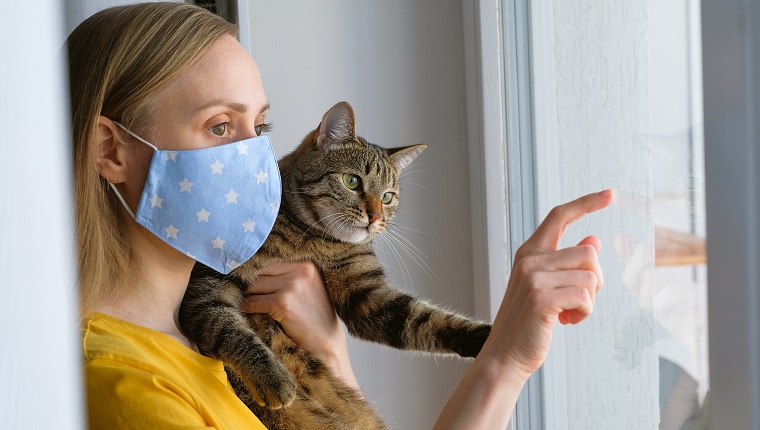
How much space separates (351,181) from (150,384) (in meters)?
0.79

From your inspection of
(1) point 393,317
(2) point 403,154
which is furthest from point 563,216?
(2) point 403,154

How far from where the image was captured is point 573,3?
1.44 m

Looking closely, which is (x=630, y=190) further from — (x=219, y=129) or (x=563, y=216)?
(x=219, y=129)

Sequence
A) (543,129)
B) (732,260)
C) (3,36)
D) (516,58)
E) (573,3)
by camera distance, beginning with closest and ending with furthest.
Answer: (3,36) < (732,260) < (573,3) < (543,129) < (516,58)

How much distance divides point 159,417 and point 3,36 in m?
0.68

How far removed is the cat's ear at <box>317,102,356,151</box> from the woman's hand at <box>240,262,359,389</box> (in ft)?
1.04

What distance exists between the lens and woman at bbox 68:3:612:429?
2.97ft

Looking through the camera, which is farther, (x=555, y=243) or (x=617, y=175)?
(x=617, y=175)

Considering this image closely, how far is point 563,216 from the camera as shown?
0.94 metres

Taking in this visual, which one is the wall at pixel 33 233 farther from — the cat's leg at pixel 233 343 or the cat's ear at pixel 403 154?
the cat's ear at pixel 403 154

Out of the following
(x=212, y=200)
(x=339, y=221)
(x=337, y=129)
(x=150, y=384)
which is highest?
(x=337, y=129)

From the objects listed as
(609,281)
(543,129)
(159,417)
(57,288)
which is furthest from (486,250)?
(57,288)

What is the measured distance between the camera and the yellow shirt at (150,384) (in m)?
0.84

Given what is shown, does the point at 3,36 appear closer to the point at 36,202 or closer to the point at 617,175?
the point at 36,202
